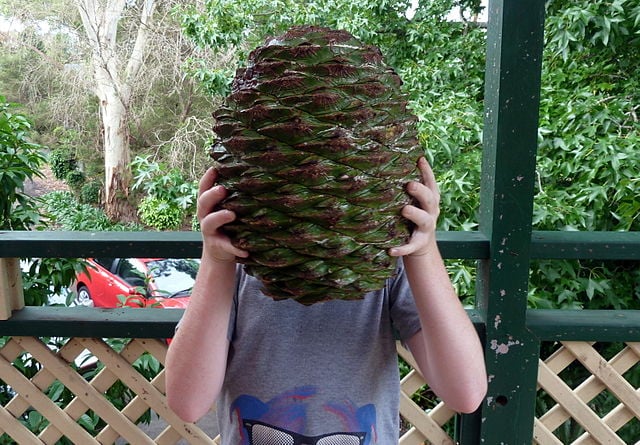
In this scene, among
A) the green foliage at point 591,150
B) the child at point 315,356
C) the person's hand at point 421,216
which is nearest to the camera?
the person's hand at point 421,216

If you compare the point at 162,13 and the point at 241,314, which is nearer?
the point at 241,314

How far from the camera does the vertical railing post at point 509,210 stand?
1223mm

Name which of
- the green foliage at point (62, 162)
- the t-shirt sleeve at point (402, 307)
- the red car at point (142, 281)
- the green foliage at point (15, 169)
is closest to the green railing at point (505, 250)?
the t-shirt sleeve at point (402, 307)

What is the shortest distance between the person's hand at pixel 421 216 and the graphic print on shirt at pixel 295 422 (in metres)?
0.29

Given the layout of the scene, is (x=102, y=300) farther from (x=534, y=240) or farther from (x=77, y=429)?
(x=534, y=240)

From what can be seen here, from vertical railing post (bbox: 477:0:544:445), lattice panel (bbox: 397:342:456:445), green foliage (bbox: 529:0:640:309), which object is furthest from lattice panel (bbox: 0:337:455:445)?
green foliage (bbox: 529:0:640:309)

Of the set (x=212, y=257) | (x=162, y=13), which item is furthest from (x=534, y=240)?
(x=162, y=13)

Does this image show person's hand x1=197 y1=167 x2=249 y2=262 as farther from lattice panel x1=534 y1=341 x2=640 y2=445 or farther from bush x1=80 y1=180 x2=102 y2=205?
bush x1=80 y1=180 x2=102 y2=205

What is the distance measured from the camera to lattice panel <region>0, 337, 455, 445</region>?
4.69 feet

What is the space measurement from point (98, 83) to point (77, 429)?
10.0m

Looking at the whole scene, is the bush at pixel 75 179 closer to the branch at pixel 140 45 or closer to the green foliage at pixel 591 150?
the branch at pixel 140 45

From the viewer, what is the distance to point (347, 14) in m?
3.36

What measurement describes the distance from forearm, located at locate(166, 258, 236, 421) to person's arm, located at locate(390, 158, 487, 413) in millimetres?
271

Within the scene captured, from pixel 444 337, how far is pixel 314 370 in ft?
0.70
